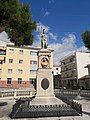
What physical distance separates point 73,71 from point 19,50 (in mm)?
24376

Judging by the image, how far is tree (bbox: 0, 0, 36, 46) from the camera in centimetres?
1741

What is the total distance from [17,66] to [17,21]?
31581 mm

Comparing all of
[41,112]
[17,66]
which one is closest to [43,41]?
[41,112]

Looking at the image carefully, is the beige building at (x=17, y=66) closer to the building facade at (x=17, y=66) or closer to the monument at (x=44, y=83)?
the building facade at (x=17, y=66)

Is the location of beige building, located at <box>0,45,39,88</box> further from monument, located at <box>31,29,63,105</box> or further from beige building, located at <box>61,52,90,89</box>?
monument, located at <box>31,29,63,105</box>

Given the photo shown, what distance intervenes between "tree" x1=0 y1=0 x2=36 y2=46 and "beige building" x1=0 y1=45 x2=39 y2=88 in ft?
85.2

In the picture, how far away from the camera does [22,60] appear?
164ft

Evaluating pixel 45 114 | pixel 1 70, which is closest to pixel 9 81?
pixel 1 70

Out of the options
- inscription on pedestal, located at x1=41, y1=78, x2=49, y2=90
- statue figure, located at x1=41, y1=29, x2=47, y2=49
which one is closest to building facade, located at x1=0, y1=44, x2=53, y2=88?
statue figure, located at x1=41, y1=29, x2=47, y2=49

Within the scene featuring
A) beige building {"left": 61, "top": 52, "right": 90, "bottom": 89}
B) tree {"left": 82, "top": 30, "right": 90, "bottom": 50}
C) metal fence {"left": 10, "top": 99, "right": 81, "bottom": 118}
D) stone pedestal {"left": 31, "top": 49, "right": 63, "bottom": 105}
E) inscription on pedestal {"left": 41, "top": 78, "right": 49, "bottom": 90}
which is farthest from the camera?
beige building {"left": 61, "top": 52, "right": 90, "bottom": 89}

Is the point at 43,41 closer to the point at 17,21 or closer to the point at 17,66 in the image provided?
the point at 17,21

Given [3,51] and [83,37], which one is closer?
[83,37]

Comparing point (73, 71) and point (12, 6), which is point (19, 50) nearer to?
point (73, 71)

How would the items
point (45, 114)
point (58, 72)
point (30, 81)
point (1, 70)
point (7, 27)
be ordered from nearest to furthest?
point (45, 114), point (7, 27), point (1, 70), point (30, 81), point (58, 72)
